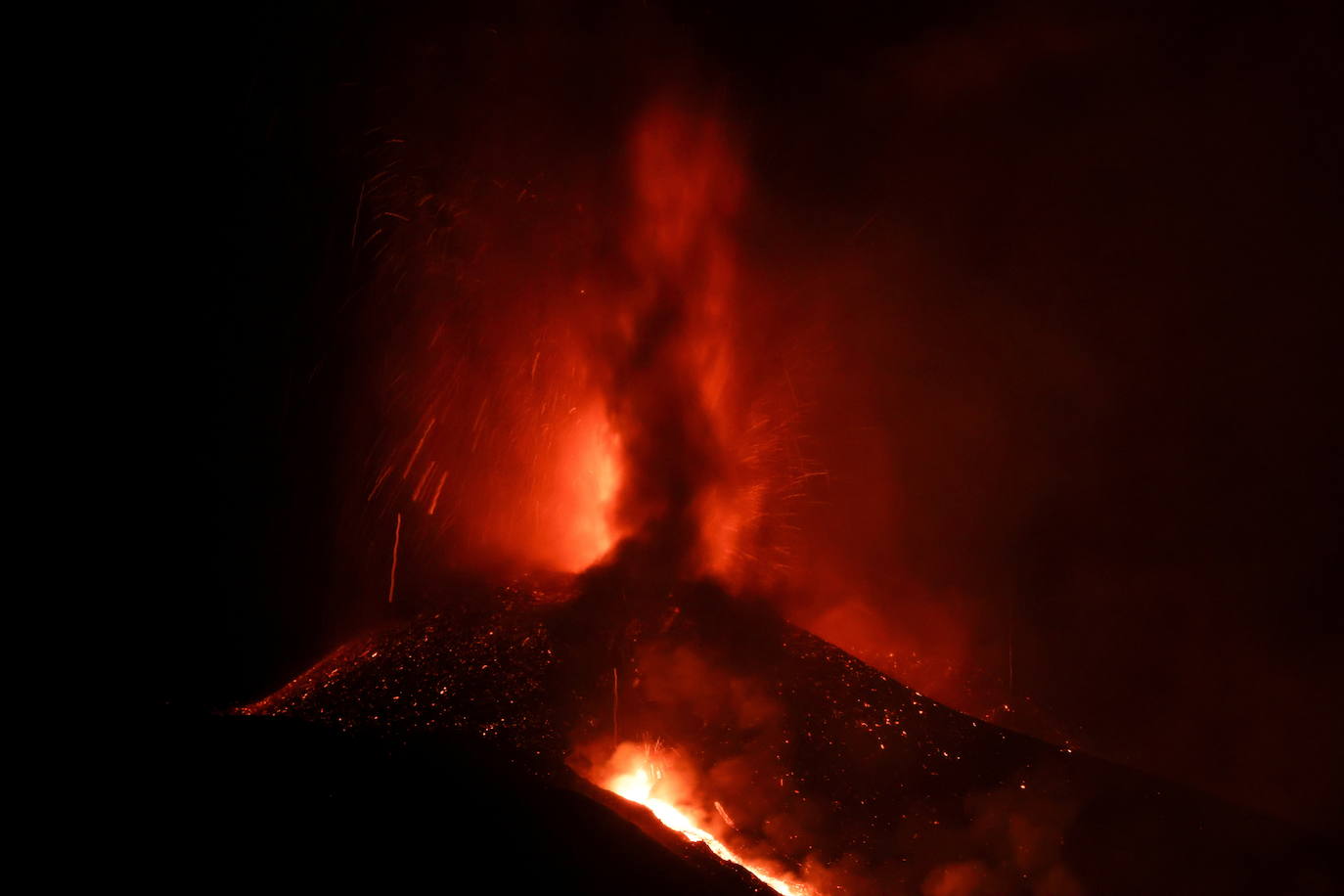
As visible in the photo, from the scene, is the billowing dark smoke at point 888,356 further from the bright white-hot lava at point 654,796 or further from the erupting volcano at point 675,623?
the bright white-hot lava at point 654,796

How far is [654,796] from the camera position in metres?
4.35

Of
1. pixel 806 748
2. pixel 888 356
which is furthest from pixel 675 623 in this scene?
pixel 888 356

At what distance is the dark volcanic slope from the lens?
4172 millimetres

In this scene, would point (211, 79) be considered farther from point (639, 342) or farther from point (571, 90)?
point (639, 342)

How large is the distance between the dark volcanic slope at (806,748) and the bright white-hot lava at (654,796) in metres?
0.09

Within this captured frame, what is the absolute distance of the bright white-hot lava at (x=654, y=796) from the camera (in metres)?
3.98

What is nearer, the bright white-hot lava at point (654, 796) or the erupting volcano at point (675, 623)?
the bright white-hot lava at point (654, 796)

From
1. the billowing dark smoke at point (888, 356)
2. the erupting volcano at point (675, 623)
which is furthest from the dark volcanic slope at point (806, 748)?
the billowing dark smoke at point (888, 356)

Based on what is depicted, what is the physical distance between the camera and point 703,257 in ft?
25.3

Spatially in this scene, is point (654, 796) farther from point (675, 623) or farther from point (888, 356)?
point (888, 356)

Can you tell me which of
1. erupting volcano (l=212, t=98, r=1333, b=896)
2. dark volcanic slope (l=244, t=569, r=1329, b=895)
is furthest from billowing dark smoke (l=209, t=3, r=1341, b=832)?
dark volcanic slope (l=244, t=569, r=1329, b=895)

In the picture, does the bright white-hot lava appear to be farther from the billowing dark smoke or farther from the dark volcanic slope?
the billowing dark smoke

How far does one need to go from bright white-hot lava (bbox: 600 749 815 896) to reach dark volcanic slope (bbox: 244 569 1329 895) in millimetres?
93

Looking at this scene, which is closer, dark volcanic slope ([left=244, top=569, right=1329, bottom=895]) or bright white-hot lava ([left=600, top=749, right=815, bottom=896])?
bright white-hot lava ([left=600, top=749, right=815, bottom=896])
